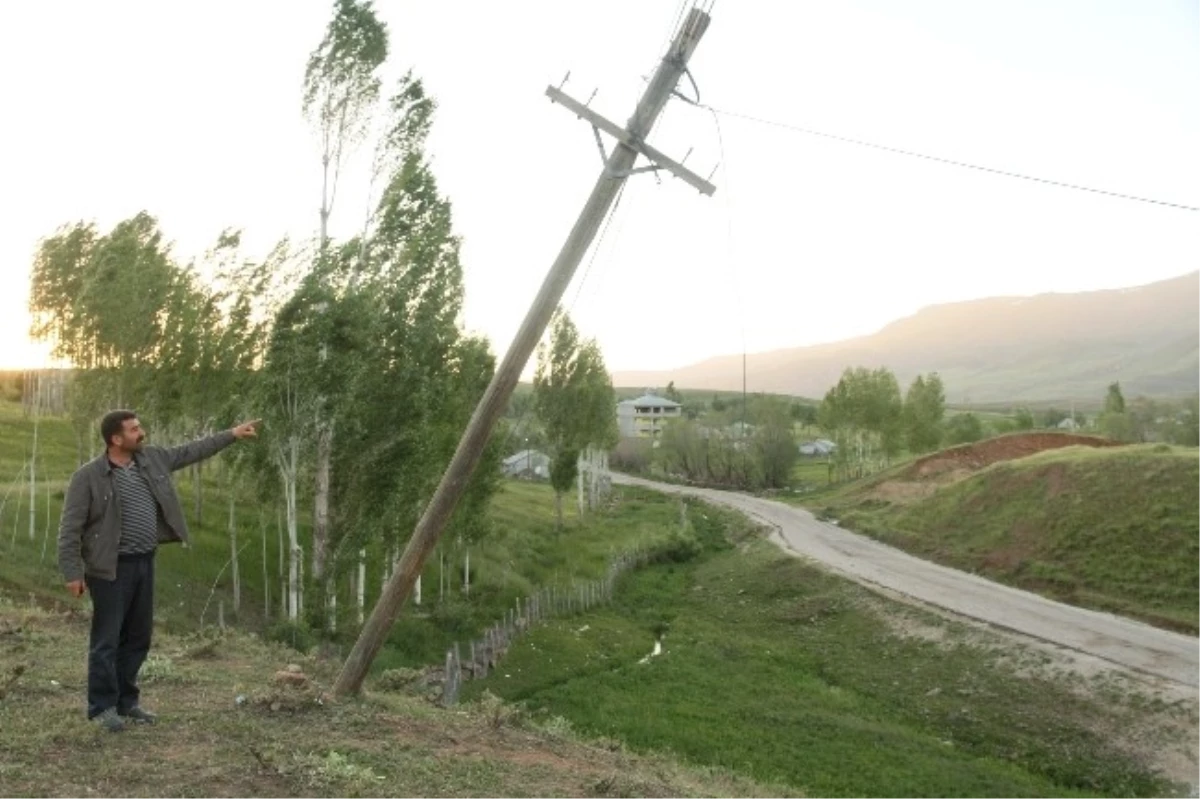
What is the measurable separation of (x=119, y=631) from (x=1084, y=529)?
128 feet

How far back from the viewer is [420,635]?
2970cm

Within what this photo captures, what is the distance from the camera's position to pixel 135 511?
754 centimetres

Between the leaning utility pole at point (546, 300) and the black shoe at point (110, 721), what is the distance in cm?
227

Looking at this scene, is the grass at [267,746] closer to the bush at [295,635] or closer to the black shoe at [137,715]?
the black shoe at [137,715]

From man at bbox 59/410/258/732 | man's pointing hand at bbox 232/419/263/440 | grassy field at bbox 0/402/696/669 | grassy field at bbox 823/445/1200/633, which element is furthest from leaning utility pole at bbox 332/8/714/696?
grassy field at bbox 823/445/1200/633

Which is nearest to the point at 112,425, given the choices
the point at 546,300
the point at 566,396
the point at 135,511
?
the point at 135,511

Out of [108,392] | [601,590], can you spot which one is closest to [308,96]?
[108,392]

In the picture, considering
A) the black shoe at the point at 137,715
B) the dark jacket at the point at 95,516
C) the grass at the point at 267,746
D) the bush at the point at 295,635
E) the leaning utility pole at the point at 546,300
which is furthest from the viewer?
the bush at the point at 295,635

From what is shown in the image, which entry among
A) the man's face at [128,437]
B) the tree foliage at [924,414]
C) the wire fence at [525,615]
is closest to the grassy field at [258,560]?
the wire fence at [525,615]

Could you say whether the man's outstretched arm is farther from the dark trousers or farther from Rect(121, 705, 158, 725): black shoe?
Rect(121, 705, 158, 725): black shoe

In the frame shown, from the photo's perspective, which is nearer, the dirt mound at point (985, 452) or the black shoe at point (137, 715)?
the black shoe at point (137, 715)

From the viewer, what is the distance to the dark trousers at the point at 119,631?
24.1 ft

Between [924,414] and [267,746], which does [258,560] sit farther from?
[924,414]

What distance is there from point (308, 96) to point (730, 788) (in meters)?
22.4
